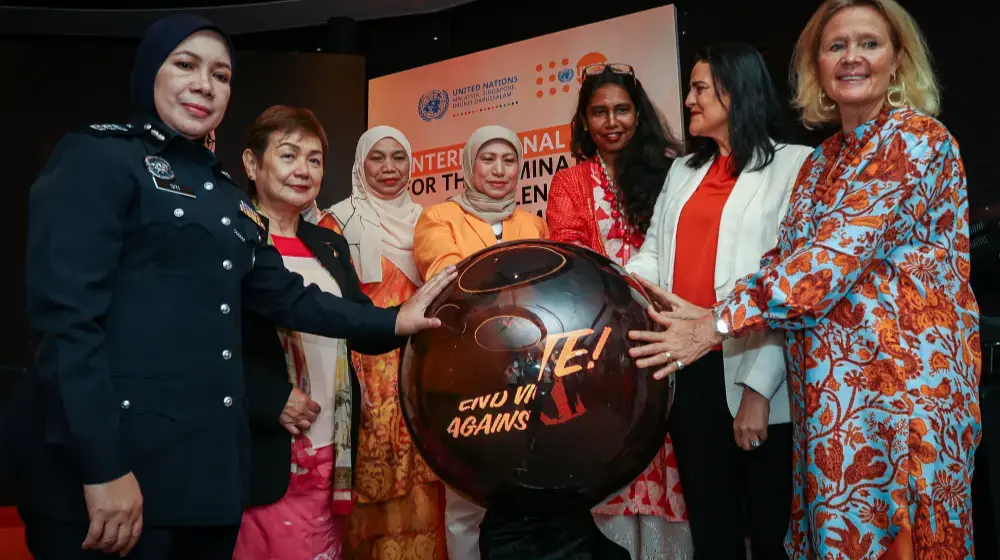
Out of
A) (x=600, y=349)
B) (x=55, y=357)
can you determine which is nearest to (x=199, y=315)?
(x=55, y=357)

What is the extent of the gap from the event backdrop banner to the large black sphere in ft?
9.88

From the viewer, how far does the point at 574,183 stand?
3.21 meters

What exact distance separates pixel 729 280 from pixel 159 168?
58.6 inches

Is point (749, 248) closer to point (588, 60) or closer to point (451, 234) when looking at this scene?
point (451, 234)

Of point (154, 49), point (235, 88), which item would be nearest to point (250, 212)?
point (154, 49)

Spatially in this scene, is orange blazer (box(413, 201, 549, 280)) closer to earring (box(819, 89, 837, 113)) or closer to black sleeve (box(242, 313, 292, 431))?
black sleeve (box(242, 313, 292, 431))

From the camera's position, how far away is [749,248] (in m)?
2.32

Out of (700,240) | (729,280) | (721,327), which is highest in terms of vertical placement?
(700,240)

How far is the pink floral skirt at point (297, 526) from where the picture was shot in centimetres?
232

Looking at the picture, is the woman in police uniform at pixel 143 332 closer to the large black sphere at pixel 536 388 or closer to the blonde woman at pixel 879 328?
the large black sphere at pixel 536 388

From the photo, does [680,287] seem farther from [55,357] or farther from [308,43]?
[308,43]

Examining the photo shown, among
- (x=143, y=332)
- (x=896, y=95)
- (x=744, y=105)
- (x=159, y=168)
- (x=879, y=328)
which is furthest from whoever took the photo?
(x=744, y=105)

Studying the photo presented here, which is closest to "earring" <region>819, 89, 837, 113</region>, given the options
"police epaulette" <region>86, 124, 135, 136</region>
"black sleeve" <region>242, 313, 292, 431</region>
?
"black sleeve" <region>242, 313, 292, 431</region>

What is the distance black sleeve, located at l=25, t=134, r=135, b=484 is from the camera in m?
1.44
